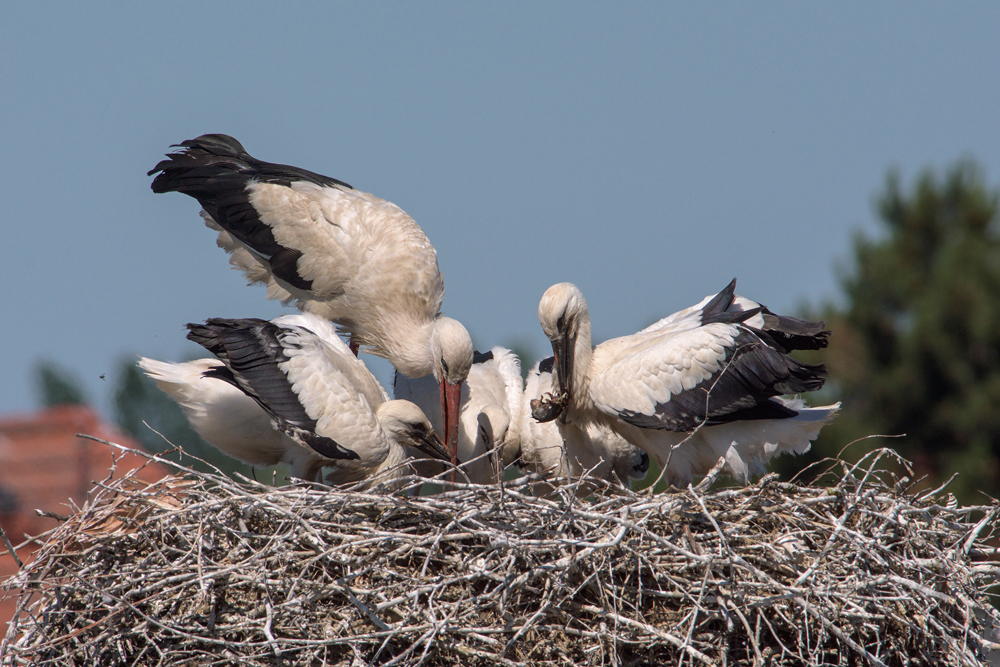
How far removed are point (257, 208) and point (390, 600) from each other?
3.18m

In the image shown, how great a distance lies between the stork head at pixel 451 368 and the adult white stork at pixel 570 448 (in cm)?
37

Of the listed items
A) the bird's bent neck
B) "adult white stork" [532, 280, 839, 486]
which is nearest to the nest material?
"adult white stork" [532, 280, 839, 486]

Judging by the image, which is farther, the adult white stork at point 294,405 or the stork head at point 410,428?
the stork head at point 410,428

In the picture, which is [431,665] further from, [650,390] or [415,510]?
[650,390]

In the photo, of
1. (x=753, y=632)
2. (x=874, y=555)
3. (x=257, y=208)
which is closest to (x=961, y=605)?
(x=874, y=555)

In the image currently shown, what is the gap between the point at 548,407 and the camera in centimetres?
494

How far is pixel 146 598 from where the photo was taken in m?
3.72

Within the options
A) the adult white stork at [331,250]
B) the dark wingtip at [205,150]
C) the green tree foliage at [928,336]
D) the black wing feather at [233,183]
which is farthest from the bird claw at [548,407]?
the green tree foliage at [928,336]

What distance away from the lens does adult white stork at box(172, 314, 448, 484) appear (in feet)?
15.6

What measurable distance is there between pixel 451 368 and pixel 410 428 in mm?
486

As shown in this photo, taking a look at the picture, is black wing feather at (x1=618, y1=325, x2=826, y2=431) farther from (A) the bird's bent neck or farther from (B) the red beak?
(A) the bird's bent neck

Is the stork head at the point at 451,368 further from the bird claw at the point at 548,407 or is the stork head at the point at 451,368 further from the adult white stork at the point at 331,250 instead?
the bird claw at the point at 548,407

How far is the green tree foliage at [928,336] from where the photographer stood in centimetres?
1110

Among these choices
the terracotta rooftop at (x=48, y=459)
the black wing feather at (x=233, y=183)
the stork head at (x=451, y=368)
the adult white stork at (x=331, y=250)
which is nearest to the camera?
the stork head at (x=451, y=368)
